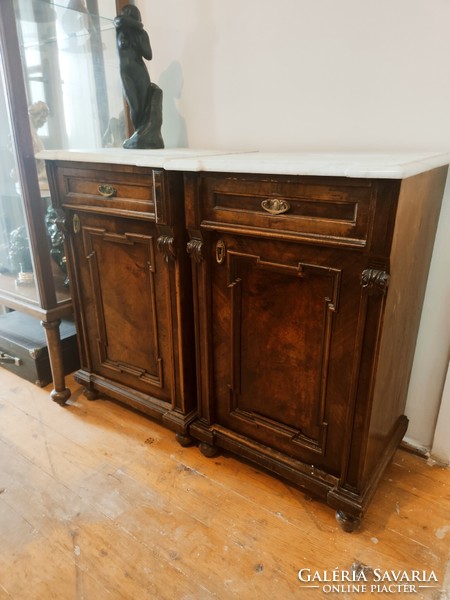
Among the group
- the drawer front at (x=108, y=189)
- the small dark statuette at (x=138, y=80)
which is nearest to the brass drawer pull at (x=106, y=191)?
the drawer front at (x=108, y=189)

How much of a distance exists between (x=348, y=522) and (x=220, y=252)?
84 cm

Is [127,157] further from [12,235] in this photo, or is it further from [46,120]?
[12,235]

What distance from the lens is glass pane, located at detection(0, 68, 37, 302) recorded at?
5.82 feet

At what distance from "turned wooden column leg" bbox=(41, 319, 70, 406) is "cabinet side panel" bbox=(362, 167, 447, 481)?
1.21 m

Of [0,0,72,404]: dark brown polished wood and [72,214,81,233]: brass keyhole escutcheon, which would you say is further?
[72,214,81,233]: brass keyhole escutcheon

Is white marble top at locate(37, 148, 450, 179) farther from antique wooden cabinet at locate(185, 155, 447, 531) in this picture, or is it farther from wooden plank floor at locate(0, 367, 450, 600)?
wooden plank floor at locate(0, 367, 450, 600)

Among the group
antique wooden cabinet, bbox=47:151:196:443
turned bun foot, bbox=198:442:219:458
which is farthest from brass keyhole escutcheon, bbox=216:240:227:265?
turned bun foot, bbox=198:442:219:458

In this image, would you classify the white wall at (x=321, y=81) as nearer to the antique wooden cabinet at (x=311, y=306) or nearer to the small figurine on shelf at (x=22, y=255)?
the antique wooden cabinet at (x=311, y=306)

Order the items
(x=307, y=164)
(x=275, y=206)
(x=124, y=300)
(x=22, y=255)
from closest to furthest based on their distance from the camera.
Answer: (x=307, y=164)
(x=275, y=206)
(x=124, y=300)
(x=22, y=255)

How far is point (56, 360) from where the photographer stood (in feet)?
5.72

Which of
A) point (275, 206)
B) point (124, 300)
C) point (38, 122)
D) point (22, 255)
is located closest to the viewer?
point (275, 206)

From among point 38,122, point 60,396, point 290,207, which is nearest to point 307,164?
point 290,207

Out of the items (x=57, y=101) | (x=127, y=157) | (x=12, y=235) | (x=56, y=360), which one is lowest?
(x=56, y=360)

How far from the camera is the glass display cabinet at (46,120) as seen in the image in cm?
154
